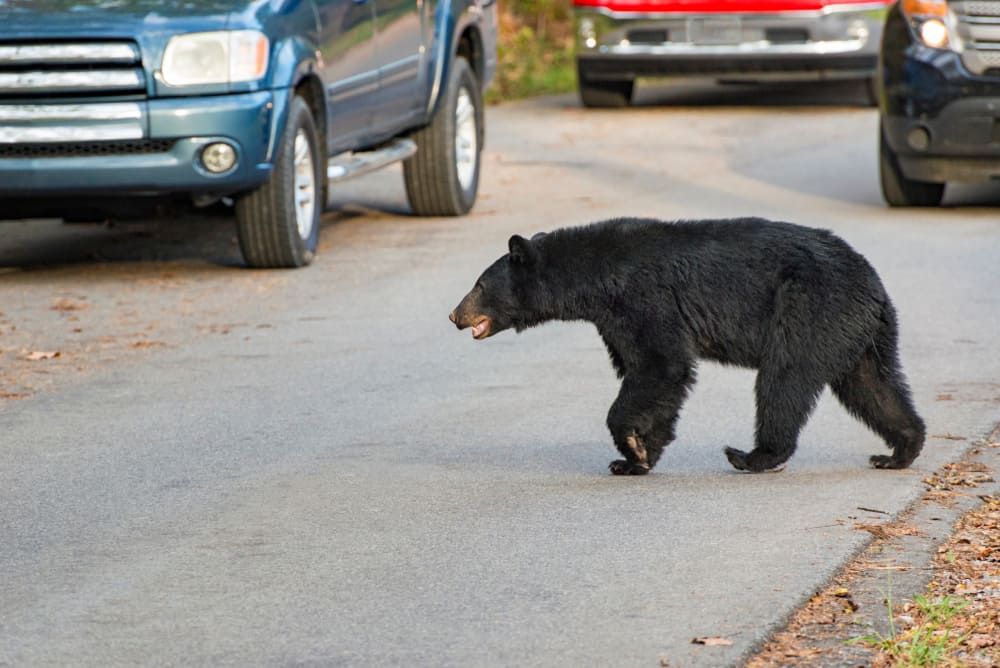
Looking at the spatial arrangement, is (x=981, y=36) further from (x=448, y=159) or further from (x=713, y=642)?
(x=713, y=642)

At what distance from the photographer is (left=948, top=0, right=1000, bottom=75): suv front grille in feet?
40.0

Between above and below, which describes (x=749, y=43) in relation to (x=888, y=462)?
below

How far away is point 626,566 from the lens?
546cm

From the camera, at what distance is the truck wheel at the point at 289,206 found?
1079 centimetres

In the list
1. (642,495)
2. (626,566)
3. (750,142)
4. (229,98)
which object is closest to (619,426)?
(642,495)

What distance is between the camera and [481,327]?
22.7ft

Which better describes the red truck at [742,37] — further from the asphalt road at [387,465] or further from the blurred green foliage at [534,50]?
the asphalt road at [387,465]

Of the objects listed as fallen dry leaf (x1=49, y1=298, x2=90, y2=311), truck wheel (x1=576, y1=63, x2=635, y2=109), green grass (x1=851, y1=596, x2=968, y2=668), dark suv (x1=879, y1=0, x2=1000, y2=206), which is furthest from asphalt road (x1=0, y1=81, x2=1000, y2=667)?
truck wheel (x1=576, y1=63, x2=635, y2=109)

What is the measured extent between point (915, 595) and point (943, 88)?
25.2ft

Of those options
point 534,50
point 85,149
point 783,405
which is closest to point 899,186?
point 85,149

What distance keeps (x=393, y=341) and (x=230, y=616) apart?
14.3 ft

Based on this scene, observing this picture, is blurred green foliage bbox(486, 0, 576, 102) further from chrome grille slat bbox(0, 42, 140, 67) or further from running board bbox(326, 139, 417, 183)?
chrome grille slat bbox(0, 42, 140, 67)

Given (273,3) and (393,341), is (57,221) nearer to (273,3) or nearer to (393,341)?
(273,3)

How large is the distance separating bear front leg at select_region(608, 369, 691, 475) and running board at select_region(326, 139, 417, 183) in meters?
5.41
